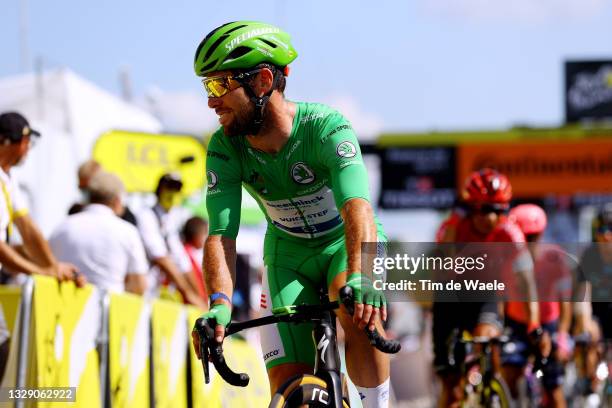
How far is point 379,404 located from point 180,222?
41.1 feet

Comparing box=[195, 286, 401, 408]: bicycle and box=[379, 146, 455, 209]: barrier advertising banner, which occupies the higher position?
box=[379, 146, 455, 209]: barrier advertising banner

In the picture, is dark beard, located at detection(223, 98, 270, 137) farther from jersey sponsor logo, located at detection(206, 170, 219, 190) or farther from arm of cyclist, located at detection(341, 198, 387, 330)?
arm of cyclist, located at detection(341, 198, 387, 330)

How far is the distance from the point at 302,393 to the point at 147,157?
38.0 feet

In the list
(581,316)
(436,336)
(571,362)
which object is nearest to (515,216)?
(436,336)

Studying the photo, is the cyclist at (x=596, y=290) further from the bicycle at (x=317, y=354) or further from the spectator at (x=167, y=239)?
the bicycle at (x=317, y=354)

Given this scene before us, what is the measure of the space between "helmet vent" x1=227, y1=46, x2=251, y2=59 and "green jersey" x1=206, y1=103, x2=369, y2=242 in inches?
17.7

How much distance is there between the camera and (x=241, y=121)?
555 cm

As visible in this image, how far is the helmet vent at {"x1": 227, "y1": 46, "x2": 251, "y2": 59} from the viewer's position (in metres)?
5.44

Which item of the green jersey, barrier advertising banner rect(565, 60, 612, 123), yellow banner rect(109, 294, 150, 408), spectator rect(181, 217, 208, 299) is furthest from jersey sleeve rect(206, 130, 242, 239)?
barrier advertising banner rect(565, 60, 612, 123)

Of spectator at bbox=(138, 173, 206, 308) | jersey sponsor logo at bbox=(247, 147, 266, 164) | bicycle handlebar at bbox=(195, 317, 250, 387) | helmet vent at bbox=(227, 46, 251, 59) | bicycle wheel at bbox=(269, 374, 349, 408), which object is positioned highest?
spectator at bbox=(138, 173, 206, 308)

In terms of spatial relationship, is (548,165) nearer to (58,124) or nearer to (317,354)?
(58,124)

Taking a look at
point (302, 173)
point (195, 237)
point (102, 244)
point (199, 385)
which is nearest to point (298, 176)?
point (302, 173)

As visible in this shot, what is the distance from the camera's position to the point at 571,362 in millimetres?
14234

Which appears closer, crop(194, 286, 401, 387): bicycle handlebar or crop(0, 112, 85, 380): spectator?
crop(194, 286, 401, 387): bicycle handlebar
